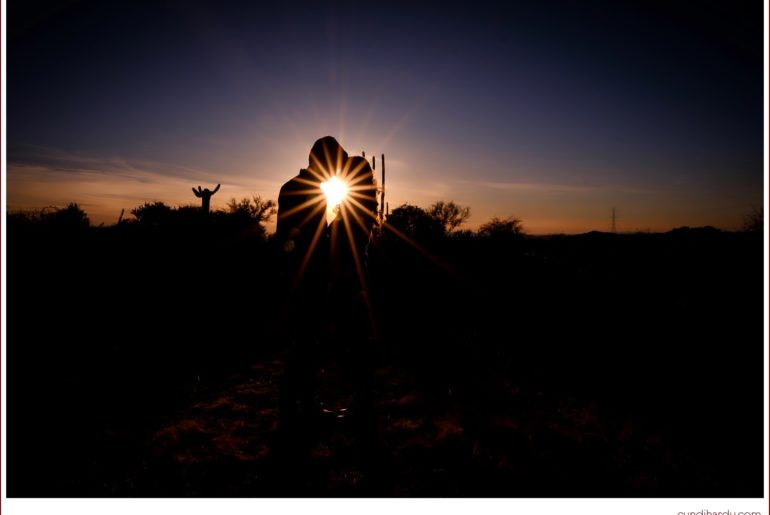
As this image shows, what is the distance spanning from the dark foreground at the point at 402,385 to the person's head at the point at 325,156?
2.21ft

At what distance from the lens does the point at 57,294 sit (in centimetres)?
522

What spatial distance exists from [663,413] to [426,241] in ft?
49.5

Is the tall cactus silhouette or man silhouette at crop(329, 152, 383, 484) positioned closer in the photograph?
man silhouette at crop(329, 152, 383, 484)

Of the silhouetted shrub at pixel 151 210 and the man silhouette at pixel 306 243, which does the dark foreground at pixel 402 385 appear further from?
the silhouetted shrub at pixel 151 210

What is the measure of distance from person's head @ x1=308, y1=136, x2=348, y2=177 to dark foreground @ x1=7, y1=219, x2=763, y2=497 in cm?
67

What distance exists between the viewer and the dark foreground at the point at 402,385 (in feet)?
7.20

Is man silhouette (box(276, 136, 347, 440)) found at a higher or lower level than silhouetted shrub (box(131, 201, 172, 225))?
lower

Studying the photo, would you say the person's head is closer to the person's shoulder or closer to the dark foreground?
the person's shoulder

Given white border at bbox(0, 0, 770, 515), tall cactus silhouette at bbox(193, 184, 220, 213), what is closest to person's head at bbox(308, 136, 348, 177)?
white border at bbox(0, 0, 770, 515)

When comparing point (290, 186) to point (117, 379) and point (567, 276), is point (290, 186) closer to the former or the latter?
point (117, 379)

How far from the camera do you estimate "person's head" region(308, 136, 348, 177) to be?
1.65 m

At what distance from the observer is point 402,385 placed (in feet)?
12.2

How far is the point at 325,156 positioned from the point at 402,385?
9.72 feet
